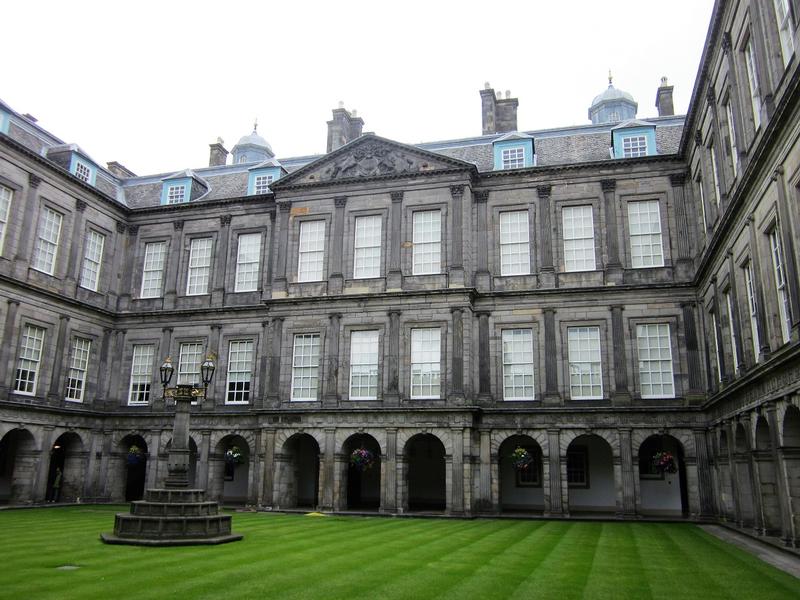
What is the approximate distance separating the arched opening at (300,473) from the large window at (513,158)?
13.9m

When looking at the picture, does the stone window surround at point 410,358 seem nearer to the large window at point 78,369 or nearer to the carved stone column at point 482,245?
the carved stone column at point 482,245

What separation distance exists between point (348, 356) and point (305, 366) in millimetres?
1934

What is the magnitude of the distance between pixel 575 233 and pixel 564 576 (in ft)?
58.9

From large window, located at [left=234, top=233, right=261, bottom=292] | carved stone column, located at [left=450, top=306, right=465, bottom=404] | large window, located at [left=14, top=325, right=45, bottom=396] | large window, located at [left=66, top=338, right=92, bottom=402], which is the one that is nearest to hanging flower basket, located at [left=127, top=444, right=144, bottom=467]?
large window, located at [left=66, top=338, right=92, bottom=402]

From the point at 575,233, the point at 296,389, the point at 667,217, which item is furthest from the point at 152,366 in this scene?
the point at 667,217

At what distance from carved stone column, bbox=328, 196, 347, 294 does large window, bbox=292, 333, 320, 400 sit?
7.13 feet

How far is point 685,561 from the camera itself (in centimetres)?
1385

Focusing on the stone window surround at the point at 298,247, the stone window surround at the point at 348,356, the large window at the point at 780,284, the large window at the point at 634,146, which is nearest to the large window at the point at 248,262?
the stone window surround at the point at 298,247

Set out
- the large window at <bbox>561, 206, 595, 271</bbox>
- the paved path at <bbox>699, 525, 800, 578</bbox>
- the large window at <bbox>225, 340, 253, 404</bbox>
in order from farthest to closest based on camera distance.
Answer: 1. the large window at <bbox>225, 340, 253, 404</bbox>
2. the large window at <bbox>561, 206, 595, 271</bbox>
3. the paved path at <bbox>699, 525, 800, 578</bbox>

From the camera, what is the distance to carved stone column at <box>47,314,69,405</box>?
93.5ft

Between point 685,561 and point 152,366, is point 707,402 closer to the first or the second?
point 685,561

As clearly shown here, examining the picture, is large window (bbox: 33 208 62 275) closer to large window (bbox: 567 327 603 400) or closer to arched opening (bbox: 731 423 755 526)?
large window (bbox: 567 327 603 400)

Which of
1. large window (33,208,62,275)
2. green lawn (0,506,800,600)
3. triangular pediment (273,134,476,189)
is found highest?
triangular pediment (273,134,476,189)

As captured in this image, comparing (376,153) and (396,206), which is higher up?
(376,153)
